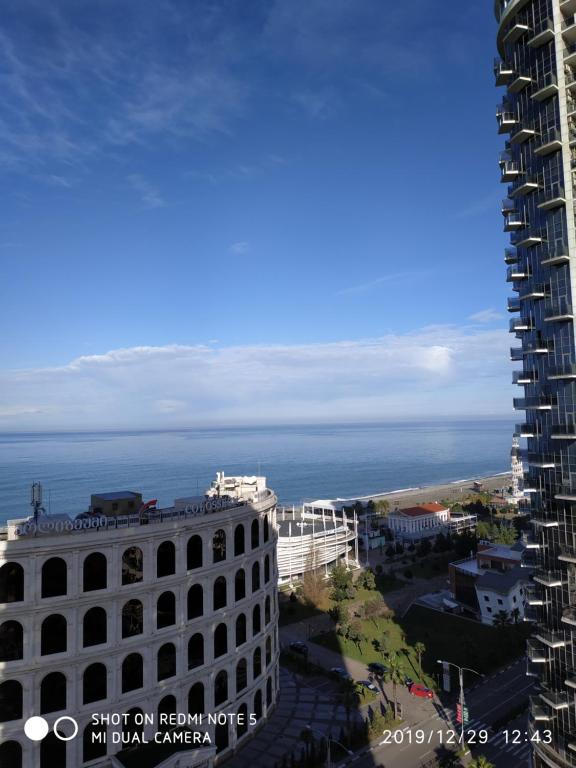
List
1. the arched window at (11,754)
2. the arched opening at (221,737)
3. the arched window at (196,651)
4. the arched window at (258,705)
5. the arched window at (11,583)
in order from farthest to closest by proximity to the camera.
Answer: the arched window at (258,705) < the arched opening at (221,737) < the arched window at (196,651) < the arched window at (11,754) < the arched window at (11,583)

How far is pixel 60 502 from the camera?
17700 cm

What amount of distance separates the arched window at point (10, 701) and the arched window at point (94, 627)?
4.74 meters

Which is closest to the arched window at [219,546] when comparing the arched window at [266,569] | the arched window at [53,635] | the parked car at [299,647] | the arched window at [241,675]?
the arched window at [266,569]

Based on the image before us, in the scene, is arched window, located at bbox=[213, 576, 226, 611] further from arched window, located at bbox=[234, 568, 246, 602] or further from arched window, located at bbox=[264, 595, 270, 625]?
arched window, located at bbox=[264, 595, 270, 625]

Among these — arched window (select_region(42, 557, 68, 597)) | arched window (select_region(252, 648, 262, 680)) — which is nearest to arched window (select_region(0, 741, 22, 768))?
arched window (select_region(42, 557, 68, 597))

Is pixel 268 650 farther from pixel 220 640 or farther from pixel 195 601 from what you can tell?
pixel 195 601

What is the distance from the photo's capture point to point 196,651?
4394 centimetres

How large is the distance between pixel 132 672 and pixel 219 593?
912cm

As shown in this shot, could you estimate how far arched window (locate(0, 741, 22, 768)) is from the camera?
35375mm

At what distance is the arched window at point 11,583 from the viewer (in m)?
35.2

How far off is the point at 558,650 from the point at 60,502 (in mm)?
168406

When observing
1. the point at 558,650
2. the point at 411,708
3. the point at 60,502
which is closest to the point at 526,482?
the point at 558,650

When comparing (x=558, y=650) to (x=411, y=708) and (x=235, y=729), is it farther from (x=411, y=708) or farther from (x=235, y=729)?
(x=235, y=729)

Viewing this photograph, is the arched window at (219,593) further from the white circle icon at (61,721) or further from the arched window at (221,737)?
the white circle icon at (61,721)
